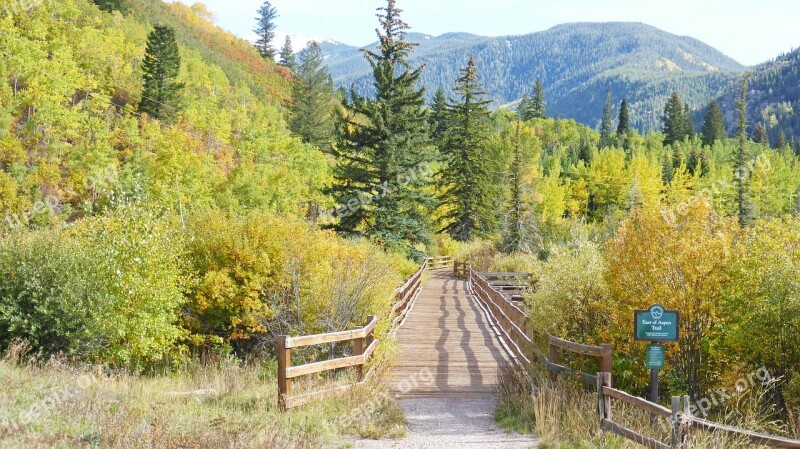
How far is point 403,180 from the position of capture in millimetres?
30203

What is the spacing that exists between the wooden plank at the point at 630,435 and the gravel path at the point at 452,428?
901mm

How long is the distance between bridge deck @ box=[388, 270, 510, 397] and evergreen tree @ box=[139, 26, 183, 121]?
4053 cm

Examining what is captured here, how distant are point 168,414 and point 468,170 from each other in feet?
148

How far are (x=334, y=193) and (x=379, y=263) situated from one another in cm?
1688

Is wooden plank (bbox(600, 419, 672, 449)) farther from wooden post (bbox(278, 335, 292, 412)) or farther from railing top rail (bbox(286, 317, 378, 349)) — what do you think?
wooden post (bbox(278, 335, 292, 412))

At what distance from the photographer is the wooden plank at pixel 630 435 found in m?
6.64

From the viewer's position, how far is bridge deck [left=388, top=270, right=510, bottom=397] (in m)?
11.4

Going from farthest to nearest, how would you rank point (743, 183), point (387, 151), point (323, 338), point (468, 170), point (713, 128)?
point (713, 128) < point (743, 183) < point (468, 170) < point (387, 151) < point (323, 338)

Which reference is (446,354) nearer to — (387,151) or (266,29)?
(387,151)

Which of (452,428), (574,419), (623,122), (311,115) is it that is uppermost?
(623,122)

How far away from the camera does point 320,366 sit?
910 centimetres

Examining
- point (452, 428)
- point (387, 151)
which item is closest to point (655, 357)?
point (452, 428)

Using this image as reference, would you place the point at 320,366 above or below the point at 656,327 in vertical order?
below

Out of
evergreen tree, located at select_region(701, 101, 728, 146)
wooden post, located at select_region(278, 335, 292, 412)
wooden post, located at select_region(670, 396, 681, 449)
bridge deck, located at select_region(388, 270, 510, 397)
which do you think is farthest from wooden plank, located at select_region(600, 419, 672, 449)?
evergreen tree, located at select_region(701, 101, 728, 146)
